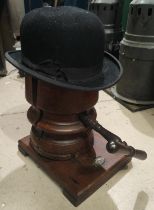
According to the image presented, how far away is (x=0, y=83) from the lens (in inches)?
A: 62.5

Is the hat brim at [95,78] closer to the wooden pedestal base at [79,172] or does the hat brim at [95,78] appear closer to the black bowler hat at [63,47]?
the black bowler hat at [63,47]

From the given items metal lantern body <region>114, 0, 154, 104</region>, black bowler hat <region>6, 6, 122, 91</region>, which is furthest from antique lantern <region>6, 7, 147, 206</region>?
metal lantern body <region>114, 0, 154, 104</region>

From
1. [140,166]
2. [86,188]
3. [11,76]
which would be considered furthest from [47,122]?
[11,76]

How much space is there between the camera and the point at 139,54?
1223 mm

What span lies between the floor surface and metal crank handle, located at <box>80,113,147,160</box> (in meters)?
0.11

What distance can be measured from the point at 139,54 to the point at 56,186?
2.64ft

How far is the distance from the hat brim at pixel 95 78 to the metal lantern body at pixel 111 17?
0.84 m

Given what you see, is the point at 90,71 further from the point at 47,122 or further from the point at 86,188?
the point at 86,188

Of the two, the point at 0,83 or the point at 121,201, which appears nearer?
the point at 121,201

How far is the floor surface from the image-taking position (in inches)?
27.3

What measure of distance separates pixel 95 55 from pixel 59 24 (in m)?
0.13

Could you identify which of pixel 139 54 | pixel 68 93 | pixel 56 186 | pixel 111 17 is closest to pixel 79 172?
pixel 56 186

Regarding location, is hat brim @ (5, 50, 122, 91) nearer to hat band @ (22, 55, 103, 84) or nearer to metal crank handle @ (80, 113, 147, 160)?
hat band @ (22, 55, 103, 84)

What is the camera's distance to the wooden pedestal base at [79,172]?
2.23ft
